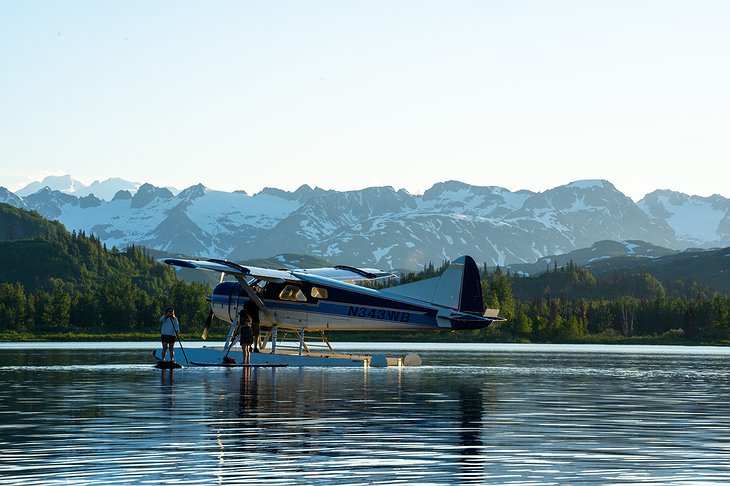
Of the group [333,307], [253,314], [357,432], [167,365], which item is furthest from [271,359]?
[357,432]

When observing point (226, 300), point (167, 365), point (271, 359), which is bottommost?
point (167, 365)

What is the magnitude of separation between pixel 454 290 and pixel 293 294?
6.40 meters

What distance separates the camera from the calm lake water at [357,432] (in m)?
14.4

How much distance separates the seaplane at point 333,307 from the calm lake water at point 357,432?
787 centimetres

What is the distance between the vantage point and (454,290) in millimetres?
42594

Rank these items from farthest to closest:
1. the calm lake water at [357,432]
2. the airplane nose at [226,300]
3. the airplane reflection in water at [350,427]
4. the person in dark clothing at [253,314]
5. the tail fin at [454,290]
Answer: the airplane nose at [226,300] < the person in dark clothing at [253,314] < the tail fin at [454,290] < the airplane reflection in water at [350,427] < the calm lake water at [357,432]

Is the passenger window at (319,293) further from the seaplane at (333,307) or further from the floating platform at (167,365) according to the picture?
the floating platform at (167,365)

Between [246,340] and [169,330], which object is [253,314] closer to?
[246,340]

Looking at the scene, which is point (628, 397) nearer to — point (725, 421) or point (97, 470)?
point (725, 421)

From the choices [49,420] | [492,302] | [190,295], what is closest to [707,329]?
[492,302]

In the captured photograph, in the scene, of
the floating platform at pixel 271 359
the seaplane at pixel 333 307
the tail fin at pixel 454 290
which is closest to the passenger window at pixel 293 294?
the seaplane at pixel 333 307

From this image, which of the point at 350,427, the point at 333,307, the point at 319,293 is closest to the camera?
the point at 350,427

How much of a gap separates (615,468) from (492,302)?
183891mm

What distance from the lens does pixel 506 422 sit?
21.1 m
